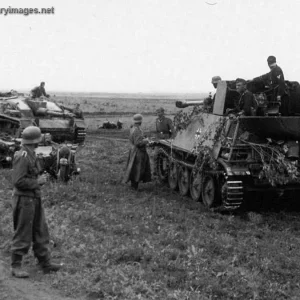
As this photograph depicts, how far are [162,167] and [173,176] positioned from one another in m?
1.17

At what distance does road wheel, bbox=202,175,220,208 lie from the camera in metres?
12.0

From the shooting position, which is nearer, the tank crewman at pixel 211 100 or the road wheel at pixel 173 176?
the tank crewman at pixel 211 100

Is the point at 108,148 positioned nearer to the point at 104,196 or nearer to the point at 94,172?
the point at 94,172

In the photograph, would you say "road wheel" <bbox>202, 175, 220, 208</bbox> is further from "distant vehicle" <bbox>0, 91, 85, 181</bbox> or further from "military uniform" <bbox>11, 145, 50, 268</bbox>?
"military uniform" <bbox>11, 145, 50, 268</bbox>

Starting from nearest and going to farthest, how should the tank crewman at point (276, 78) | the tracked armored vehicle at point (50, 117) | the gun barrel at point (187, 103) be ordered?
1. the tank crewman at point (276, 78)
2. the gun barrel at point (187, 103)
3. the tracked armored vehicle at point (50, 117)

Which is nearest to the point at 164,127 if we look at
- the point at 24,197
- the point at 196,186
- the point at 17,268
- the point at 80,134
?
the point at 196,186

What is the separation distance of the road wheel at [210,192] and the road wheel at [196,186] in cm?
22

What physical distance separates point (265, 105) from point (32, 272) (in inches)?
263

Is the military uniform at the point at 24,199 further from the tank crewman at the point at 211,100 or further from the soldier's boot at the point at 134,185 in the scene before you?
the tank crewman at the point at 211,100

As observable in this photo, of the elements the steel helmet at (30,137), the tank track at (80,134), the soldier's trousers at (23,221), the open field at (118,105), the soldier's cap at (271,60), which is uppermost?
the soldier's cap at (271,60)

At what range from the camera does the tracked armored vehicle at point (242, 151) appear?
11102 mm

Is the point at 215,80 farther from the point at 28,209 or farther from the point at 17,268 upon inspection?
the point at 17,268

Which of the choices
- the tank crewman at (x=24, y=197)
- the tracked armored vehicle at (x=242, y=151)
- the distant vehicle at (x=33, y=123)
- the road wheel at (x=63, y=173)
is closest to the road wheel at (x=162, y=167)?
the tracked armored vehicle at (x=242, y=151)

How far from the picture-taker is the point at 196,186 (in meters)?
13.1
